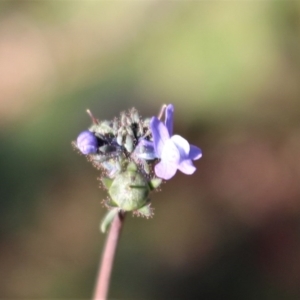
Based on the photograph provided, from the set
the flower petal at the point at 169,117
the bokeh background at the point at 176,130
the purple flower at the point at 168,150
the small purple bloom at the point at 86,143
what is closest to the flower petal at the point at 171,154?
the purple flower at the point at 168,150

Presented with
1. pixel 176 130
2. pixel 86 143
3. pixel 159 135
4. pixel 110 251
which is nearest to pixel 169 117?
pixel 159 135

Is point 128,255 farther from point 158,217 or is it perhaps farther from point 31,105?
point 31,105

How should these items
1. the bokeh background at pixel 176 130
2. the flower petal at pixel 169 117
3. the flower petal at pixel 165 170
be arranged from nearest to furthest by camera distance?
the flower petal at pixel 165 170, the flower petal at pixel 169 117, the bokeh background at pixel 176 130

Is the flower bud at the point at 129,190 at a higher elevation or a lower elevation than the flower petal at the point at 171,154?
lower

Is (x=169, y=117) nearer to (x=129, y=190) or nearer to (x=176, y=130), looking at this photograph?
(x=129, y=190)

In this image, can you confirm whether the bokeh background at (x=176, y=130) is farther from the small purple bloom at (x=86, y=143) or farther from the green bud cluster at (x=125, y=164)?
the small purple bloom at (x=86, y=143)

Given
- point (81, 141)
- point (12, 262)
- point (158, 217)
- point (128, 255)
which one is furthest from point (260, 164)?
point (81, 141)
